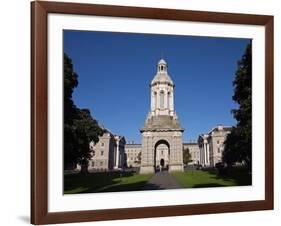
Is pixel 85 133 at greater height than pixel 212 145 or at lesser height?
greater

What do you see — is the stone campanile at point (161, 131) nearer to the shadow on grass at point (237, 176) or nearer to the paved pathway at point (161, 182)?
the paved pathway at point (161, 182)

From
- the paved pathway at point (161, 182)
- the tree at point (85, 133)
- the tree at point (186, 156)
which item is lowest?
the paved pathway at point (161, 182)

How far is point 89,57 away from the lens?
4.80 m

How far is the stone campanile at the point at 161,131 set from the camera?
493 cm

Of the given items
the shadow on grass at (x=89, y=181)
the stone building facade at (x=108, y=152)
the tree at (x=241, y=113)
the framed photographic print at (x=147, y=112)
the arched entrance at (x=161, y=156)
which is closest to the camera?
the framed photographic print at (x=147, y=112)

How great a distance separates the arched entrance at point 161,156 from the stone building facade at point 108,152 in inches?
11.8

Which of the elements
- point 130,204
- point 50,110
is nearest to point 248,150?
point 130,204

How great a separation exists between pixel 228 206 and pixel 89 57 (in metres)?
1.90

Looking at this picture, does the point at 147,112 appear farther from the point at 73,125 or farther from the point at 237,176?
the point at 237,176

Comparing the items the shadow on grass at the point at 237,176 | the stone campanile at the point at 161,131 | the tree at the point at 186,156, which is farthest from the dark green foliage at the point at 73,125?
the shadow on grass at the point at 237,176

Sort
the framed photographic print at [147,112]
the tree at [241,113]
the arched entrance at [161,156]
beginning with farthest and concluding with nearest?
the tree at [241,113]
the arched entrance at [161,156]
the framed photographic print at [147,112]

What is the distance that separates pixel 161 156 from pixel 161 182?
24 centimetres

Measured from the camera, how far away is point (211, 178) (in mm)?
5184

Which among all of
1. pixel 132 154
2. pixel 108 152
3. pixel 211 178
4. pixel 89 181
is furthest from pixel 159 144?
pixel 89 181
